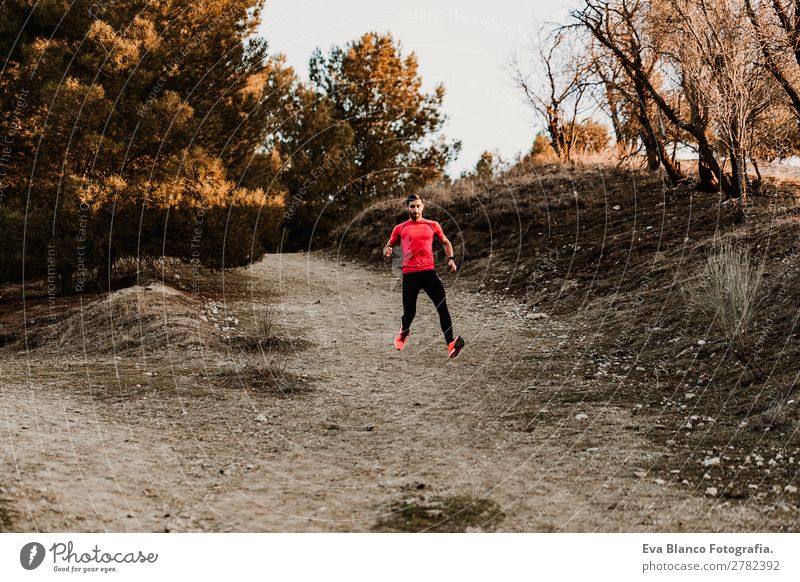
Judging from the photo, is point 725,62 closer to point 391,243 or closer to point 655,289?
point 655,289

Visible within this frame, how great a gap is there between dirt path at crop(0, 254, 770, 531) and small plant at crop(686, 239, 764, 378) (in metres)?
1.83

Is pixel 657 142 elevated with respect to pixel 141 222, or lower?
elevated

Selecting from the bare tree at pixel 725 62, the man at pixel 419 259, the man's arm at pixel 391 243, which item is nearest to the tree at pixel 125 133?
the man's arm at pixel 391 243

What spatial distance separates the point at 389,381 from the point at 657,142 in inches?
465

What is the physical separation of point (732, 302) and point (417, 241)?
414cm

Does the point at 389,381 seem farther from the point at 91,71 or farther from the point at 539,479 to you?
the point at 91,71

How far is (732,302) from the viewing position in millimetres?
9117

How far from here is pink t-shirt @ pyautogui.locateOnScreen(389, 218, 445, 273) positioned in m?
8.24

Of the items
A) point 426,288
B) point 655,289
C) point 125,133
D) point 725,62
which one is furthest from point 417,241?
point 125,133

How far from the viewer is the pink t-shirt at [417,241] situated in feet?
27.0

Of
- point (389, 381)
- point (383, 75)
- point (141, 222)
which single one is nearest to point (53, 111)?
point (141, 222)

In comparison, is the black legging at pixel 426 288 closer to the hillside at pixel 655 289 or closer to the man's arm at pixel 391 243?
the man's arm at pixel 391 243

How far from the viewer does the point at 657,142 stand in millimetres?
18094

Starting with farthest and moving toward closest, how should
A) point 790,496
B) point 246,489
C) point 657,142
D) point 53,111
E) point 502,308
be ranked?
point 657,142
point 502,308
point 53,111
point 246,489
point 790,496
